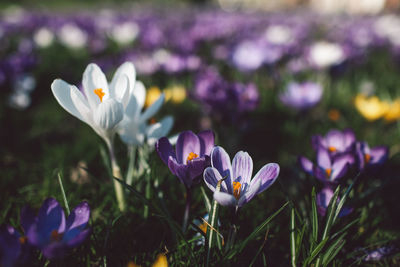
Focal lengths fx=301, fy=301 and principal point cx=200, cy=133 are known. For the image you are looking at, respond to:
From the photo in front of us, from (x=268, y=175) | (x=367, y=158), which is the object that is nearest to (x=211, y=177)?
(x=268, y=175)

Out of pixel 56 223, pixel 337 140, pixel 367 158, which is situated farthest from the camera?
pixel 337 140

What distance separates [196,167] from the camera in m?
0.89

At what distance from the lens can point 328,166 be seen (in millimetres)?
1168

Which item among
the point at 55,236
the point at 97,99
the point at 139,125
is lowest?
the point at 55,236

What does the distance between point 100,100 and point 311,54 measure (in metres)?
2.51

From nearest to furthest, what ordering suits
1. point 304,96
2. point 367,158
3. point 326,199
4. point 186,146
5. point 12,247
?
point 12,247
point 186,146
point 326,199
point 367,158
point 304,96

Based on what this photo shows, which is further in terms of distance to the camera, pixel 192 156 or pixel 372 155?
pixel 372 155

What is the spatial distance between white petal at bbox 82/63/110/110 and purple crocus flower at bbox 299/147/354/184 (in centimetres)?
76

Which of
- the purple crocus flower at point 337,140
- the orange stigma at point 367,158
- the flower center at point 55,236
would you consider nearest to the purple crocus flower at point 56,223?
the flower center at point 55,236

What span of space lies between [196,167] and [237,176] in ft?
0.45

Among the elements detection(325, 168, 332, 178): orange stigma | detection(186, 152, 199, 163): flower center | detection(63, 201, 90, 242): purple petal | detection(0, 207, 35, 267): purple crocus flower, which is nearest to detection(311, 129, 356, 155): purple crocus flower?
detection(325, 168, 332, 178): orange stigma

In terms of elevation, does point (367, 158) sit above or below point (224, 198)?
below

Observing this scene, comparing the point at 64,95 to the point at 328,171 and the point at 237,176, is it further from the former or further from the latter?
the point at 328,171

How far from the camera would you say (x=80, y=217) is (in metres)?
0.87
